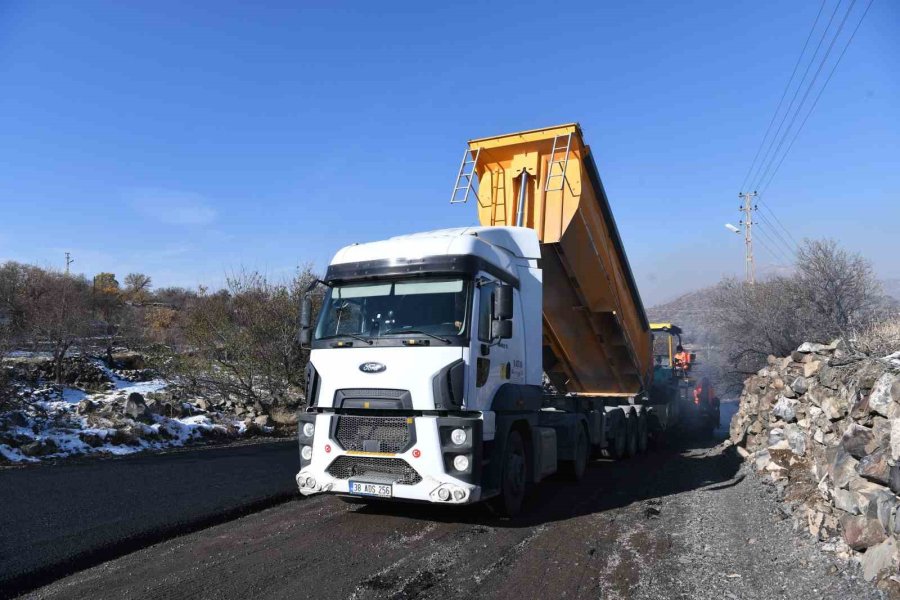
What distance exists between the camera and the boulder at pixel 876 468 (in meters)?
5.11

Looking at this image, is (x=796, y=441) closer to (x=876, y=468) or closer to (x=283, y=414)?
(x=876, y=468)

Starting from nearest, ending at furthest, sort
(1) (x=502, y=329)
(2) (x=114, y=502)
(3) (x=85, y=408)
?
(1) (x=502, y=329)
(2) (x=114, y=502)
(3) (x=85, y=408)

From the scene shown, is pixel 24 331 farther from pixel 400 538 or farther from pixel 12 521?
pixel 400 538

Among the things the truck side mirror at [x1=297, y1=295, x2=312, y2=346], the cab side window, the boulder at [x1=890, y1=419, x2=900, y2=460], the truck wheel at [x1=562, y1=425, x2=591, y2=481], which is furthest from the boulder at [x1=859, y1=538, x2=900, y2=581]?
the truck side mirror at [x1=297, y1=295, x2=312, y2=346]

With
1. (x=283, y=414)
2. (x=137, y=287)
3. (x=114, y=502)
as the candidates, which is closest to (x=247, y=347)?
(x=283, y=414)

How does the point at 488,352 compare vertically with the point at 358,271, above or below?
below

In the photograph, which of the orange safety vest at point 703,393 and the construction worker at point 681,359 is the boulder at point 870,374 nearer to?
the construction worker at point 681,359

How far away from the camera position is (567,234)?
919 cm

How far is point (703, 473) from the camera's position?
1050cm

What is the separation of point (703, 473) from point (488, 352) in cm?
576

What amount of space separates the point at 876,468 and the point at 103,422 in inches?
494

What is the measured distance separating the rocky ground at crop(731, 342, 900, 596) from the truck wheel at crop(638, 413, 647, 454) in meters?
2.40

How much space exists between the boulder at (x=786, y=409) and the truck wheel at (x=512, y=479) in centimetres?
483

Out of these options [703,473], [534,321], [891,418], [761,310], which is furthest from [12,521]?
[761,310]
